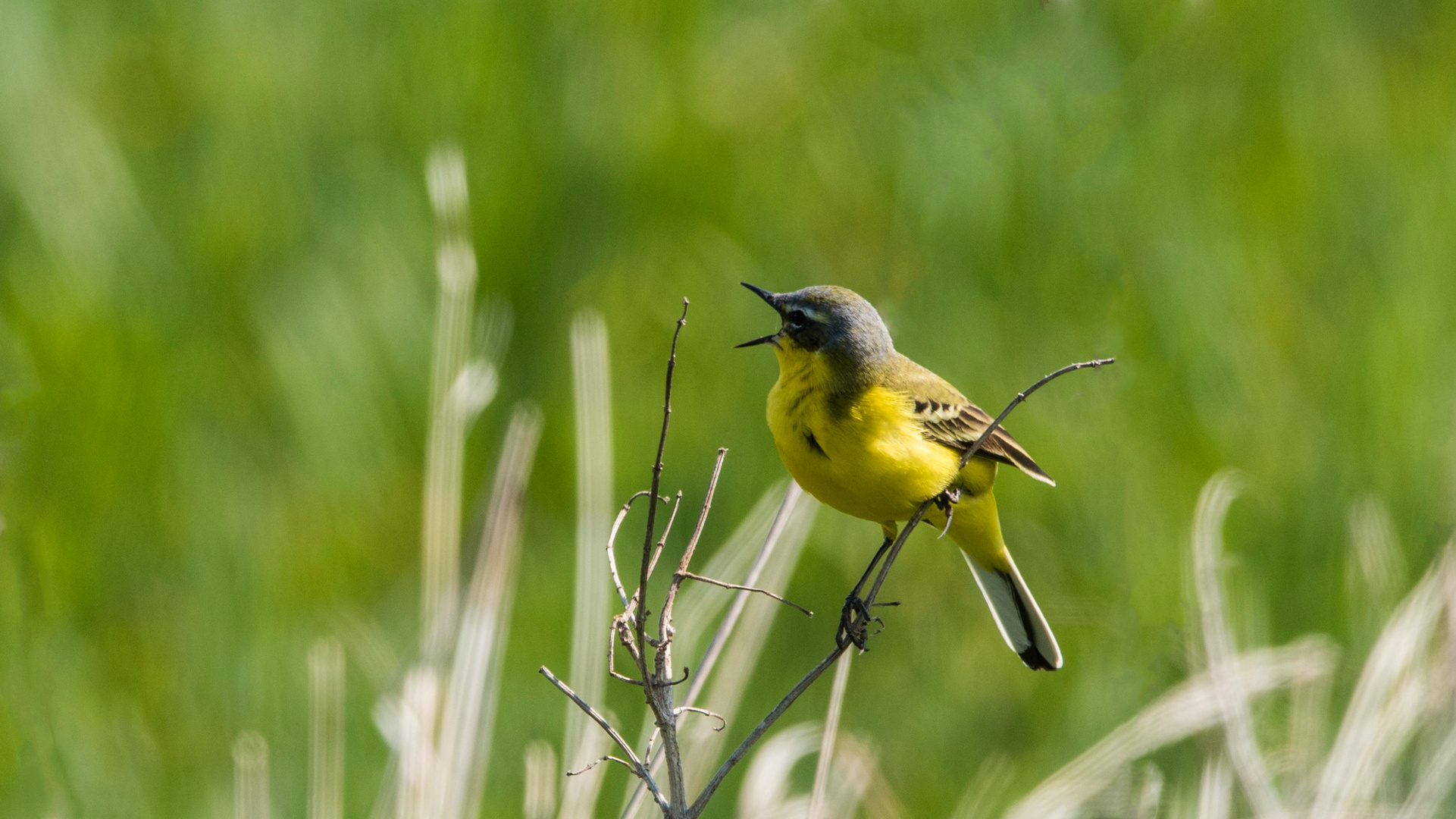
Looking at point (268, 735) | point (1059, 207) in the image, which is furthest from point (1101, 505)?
point (268, 735)

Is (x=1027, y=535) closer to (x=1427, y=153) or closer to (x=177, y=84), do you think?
(x=1427, y=153)

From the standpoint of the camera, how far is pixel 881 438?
2713mm

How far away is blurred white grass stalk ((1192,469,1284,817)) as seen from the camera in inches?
90.6

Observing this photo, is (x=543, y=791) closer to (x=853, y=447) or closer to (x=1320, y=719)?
(x=853, y=447)

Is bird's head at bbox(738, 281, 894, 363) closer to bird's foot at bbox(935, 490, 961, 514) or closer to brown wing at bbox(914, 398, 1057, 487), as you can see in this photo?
brown wing at bbox(914, 398, 1057, 487)

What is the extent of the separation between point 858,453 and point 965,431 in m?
0.54

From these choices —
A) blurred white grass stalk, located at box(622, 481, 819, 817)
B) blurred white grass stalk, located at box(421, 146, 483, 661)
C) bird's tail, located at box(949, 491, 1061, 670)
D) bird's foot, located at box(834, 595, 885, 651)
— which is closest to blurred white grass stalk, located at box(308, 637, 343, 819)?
blurred white grass stalk, located at box(421, 146, 483, 661)

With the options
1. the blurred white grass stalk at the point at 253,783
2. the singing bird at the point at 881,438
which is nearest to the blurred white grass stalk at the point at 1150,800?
the singing bird at the point at 881,438

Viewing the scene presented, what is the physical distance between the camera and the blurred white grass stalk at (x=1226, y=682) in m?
2.30

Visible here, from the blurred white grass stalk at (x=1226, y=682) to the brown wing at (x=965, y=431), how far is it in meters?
0.36

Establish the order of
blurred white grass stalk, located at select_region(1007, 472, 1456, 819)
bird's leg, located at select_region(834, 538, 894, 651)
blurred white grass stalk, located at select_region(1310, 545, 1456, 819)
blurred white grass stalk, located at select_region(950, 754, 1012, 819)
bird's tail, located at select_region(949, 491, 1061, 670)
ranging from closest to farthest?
blurred white grass stalk, located at select_region(1310, 545, 1456, 819) → blurred white grass stalk, located at select_region(1007, 472, 1456, 819) → bird's leg, located at select_region(834, 538, 894, 651) → bird's tail, located at select_region(949, 491, 1061, 670) → blurred white grass stalk, located at select_region(950, 754, 1012, 819)

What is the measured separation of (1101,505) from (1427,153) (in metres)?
1.66

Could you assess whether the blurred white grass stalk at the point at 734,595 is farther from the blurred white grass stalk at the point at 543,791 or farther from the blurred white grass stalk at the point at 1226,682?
the blurred white grass stalk at the point at 1226,682

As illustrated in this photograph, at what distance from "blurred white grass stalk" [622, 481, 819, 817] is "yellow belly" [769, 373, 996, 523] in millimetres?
102
